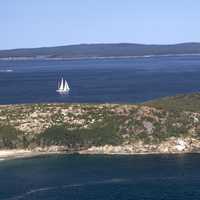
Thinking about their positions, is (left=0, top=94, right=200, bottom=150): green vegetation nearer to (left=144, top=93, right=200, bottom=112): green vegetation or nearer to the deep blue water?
(left=144, top=93, right=200, bottom=112): green vegetation

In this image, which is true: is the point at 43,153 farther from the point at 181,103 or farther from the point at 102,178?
the point at 181,103

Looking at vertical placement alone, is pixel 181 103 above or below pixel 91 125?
above

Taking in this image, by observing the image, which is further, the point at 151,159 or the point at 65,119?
the point at 65,119

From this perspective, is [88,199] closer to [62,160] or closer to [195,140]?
[62,160]

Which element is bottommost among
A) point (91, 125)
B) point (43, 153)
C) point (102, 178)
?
point (102, 178)

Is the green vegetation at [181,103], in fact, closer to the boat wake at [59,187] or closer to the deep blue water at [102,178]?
the deep blue water at [102,178]

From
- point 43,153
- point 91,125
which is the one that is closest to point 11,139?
point 43,153

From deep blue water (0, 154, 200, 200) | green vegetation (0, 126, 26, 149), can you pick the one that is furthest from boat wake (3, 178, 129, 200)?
green vegetation (0, 126, 26, 149)


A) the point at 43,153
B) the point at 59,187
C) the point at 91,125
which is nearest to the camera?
the point at 59,187

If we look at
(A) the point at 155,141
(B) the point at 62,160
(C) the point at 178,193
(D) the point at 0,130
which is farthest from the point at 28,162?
(C) the point at 178,193
